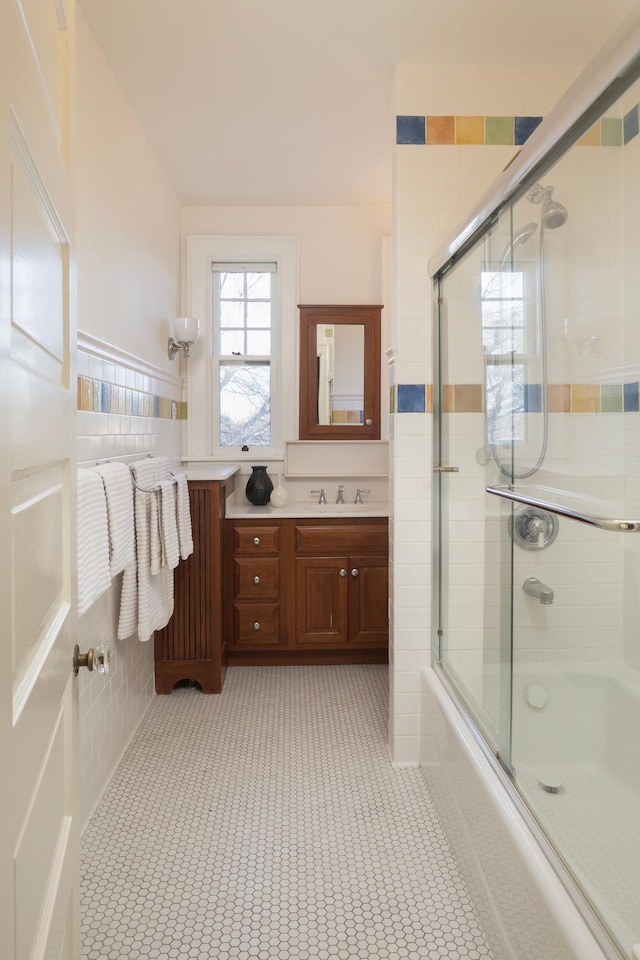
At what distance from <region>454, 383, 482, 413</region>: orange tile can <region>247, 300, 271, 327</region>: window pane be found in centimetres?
200

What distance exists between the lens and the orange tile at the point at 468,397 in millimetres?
1922

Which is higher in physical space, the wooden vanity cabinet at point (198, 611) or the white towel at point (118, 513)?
the white towel at point (118, 513)

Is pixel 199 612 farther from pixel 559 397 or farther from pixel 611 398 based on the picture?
pixel 611 398

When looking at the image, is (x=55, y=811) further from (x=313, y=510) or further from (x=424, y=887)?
(x=313, y=510)

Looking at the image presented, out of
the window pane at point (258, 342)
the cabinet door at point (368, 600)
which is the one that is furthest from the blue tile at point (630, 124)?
the window pane at point (258, 342)

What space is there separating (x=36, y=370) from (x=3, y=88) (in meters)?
0.28

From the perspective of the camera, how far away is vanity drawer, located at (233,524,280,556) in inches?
131

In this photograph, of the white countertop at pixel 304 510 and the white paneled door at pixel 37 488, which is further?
the white countertop at pixel 304 510

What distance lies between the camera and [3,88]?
55 cm

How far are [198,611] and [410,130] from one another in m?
2.18

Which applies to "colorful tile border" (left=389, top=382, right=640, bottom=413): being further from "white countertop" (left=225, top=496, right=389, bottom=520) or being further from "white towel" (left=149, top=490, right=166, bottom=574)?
"white countertop" (left=225, top=496, right=389, bottom=520)

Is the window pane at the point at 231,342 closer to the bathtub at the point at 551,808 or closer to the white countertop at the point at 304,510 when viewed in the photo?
the white countertop at the point at 304,510

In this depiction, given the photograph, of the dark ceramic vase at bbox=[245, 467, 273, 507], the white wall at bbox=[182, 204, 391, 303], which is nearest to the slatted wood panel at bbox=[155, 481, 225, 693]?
the dark ceramic vase at bbox=[245, 467, 273, 507]

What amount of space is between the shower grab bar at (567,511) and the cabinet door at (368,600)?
5.43 feet
